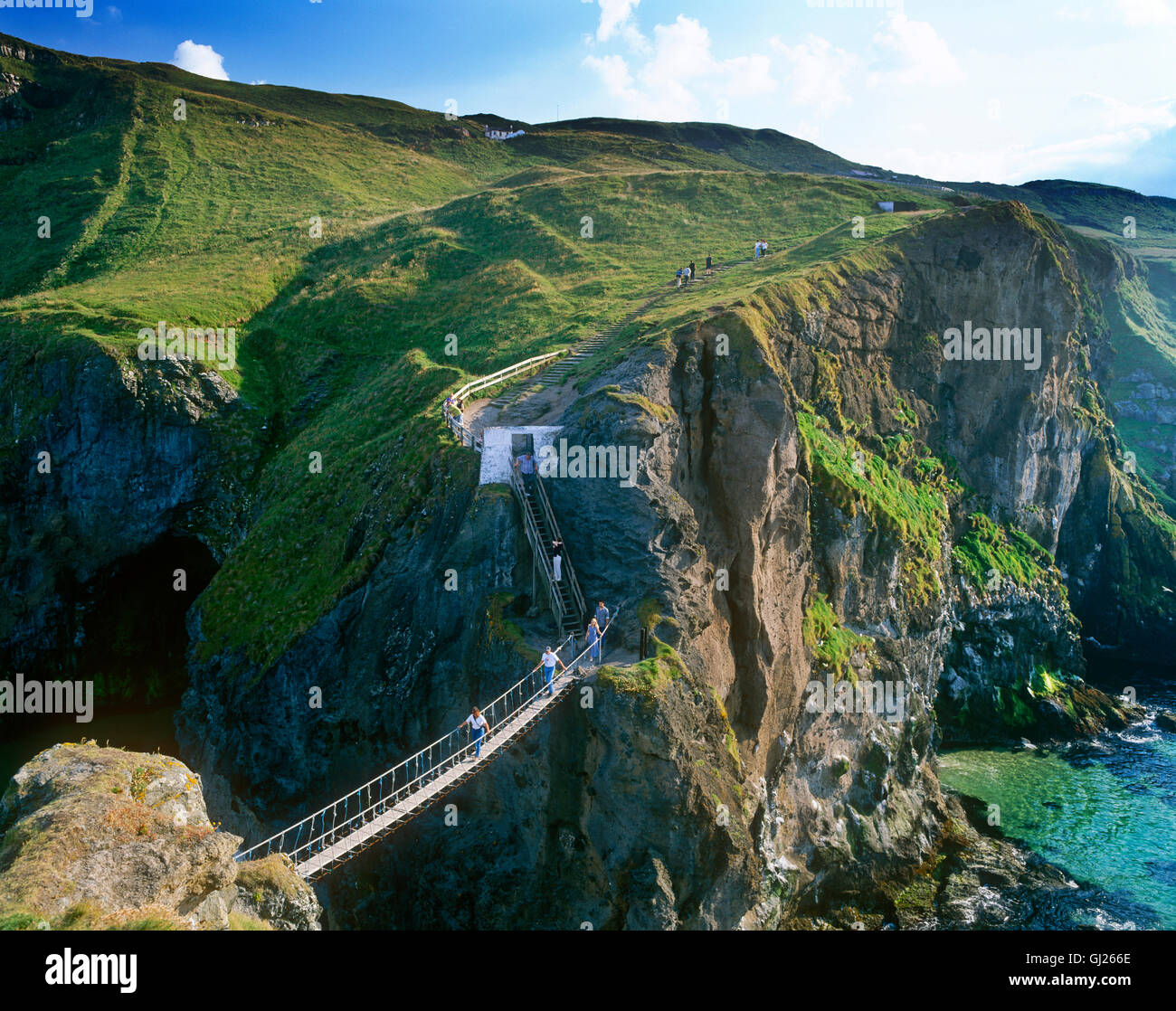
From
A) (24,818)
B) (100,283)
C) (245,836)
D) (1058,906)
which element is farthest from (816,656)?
(100,283)

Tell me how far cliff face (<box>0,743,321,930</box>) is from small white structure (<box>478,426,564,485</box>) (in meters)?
15.0

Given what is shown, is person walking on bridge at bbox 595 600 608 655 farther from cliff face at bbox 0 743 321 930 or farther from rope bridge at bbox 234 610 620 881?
cliff face at bbox 0 743 321 930

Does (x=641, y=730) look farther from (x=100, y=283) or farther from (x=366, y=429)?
(x=100, y=283)

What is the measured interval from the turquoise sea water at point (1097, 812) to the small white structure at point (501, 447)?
29.7 meters

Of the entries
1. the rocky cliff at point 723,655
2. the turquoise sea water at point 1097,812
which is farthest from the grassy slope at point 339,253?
the turquoise sea water at point 1097,812

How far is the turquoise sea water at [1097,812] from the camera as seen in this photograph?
3656 centimetres

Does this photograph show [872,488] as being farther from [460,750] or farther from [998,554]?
[460,750]

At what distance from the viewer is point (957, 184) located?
13975 centimetres

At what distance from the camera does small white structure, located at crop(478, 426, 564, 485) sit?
29.9 metres

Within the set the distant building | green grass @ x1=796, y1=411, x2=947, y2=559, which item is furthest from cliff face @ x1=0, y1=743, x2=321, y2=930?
the distant building

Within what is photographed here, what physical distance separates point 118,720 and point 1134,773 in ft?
187

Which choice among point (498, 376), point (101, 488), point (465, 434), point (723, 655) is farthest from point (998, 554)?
point (101, 488)

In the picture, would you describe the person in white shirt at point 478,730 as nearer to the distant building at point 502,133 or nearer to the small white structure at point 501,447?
the small white structure at point 501,447

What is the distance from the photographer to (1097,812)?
44.0m
